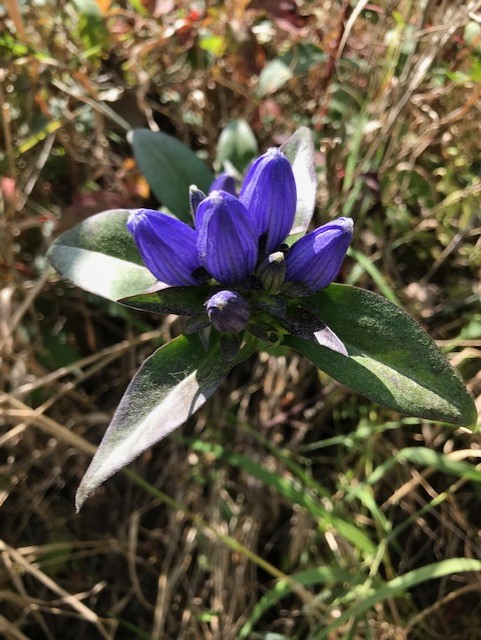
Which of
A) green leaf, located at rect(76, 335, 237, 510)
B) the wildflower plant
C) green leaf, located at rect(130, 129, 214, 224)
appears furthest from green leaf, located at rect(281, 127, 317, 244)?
green leaf, located at rect(130, 129, 214, 224)

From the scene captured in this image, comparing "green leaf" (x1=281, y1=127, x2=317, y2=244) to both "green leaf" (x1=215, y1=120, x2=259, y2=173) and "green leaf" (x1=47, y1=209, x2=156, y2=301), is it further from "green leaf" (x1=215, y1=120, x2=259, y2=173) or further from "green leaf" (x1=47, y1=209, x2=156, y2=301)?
"green leaf" (x1=215, y1=120, x2=259, y2=173)

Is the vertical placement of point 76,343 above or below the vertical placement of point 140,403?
below

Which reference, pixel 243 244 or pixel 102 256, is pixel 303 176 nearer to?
pixel 243 244

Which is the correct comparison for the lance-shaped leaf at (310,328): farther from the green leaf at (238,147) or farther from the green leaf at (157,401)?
the green leaf at (238,147)

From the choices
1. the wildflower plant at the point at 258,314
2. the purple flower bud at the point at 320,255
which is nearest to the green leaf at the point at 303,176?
the wildflower plant at the point at 258,314

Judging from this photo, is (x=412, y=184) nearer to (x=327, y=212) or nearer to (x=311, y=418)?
(x=327, y=212)

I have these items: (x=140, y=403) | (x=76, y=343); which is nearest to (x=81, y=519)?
(x=76, y=343)

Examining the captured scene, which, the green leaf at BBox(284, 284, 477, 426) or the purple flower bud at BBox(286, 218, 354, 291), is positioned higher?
the purple flower bud at BBox(286, 218, 354, 291)
